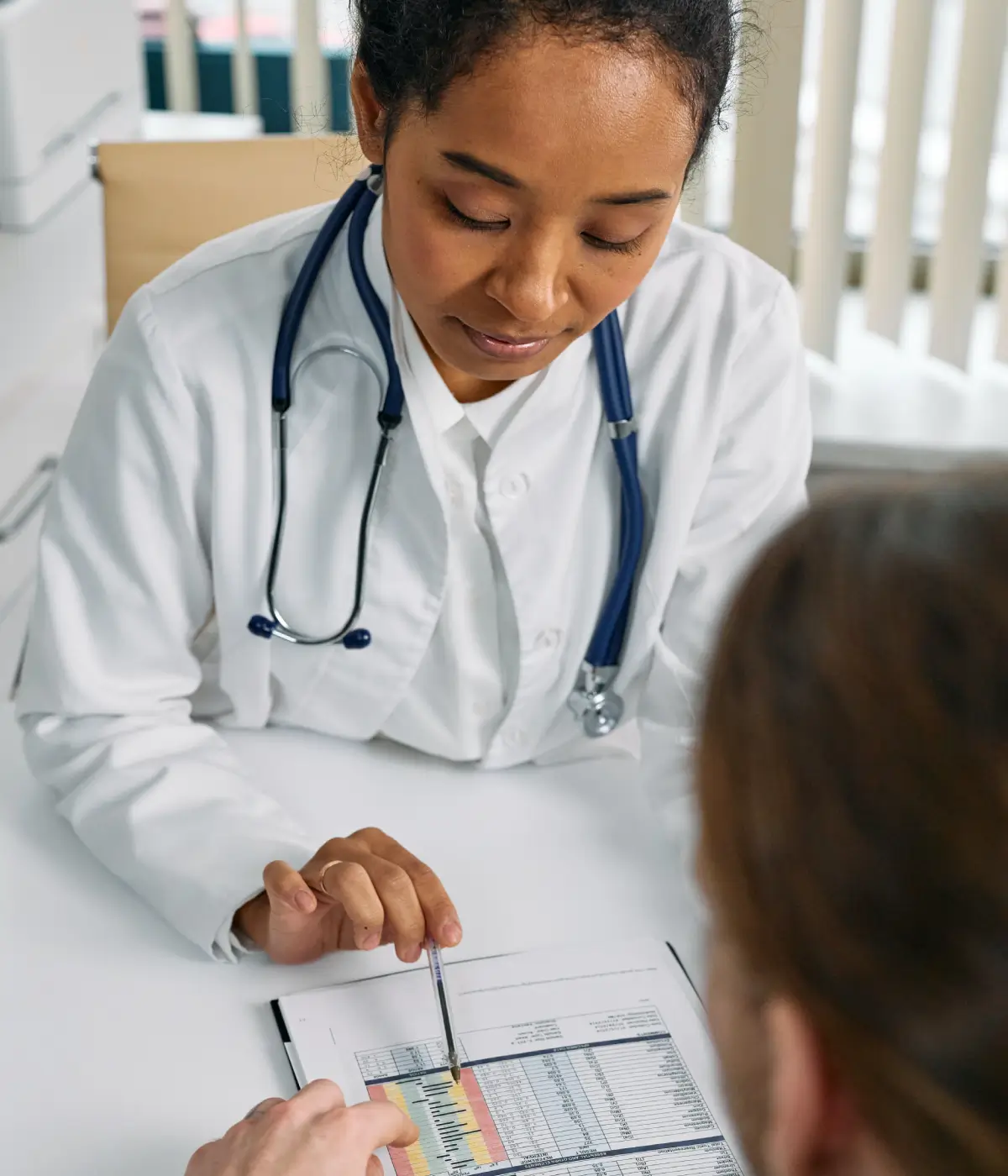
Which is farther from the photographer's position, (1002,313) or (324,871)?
(1002,313)

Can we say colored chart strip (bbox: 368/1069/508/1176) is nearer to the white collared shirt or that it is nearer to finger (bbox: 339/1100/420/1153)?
finger (bbox: 339/1100/420/1153)

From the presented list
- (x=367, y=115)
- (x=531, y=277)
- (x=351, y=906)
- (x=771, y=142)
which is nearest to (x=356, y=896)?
(x=351, y=906)

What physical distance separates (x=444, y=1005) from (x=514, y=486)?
16.5 inches

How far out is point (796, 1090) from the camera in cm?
47

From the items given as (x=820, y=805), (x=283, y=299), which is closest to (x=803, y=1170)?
(x=820, y=805)

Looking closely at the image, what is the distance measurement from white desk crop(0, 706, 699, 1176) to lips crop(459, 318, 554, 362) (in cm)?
36

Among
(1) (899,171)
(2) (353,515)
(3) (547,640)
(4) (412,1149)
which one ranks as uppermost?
(1) (899,171)

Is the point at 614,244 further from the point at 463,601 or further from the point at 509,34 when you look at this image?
the point at 463,601

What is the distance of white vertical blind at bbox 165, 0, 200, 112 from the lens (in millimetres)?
2344

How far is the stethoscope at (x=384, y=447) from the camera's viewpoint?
1095 millimetres

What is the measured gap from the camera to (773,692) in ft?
1.53

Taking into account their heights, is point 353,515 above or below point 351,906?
above

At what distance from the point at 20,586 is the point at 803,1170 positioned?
4.90 ft

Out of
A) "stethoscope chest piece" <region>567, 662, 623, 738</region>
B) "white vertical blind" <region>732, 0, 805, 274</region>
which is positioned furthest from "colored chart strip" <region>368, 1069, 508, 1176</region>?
"white vertical blind" <region>732, 0, 805, 274</region>
